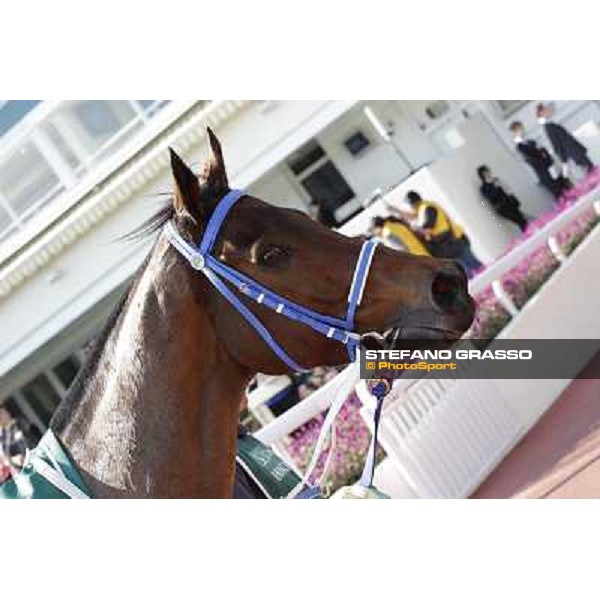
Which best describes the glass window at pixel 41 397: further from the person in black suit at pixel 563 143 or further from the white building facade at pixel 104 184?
the person in black suit at pixel 563 143

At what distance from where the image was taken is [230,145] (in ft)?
35.0

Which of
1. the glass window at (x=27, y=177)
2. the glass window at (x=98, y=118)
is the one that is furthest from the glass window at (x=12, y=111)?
the glass window at (x=98, y=118)

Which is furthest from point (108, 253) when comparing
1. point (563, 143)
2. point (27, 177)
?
point (563, 143)

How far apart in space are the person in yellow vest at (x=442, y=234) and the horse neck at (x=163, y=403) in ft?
16.8

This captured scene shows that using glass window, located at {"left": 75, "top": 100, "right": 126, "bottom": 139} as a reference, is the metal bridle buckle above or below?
below

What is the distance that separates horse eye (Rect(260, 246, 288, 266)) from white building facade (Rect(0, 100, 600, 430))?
5.28 m

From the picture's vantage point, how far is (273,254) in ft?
9.45

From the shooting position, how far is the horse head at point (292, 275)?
9.35 ft

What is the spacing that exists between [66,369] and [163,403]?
814 centimetres

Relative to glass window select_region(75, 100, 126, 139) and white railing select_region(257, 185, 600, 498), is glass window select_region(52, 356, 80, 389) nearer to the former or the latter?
glass window select_region(75, 100, 126, 139)

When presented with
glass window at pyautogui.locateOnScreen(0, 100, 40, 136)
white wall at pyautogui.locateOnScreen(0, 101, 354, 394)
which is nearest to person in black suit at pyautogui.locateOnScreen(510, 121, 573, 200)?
white wall at pyautogui.locateOnScreen(0, 101, 354, 394)

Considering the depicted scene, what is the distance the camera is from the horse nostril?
9.15 ft

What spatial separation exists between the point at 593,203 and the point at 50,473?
4.35 metres
